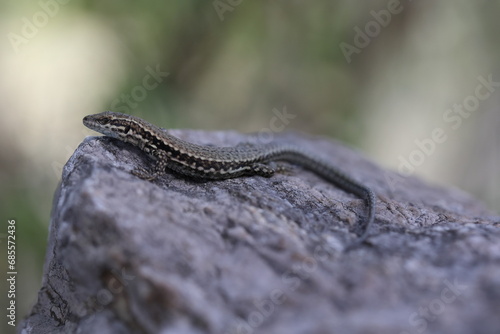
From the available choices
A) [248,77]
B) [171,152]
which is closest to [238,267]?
[171,152]

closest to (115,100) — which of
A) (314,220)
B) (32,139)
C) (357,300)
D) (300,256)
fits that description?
(32,139)

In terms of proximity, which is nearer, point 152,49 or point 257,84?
point 152,49

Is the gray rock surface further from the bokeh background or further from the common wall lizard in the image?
the bokeh background

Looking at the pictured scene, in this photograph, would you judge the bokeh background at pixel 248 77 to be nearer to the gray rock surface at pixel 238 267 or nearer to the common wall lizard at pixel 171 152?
the common wall lizard at pixel 171 152

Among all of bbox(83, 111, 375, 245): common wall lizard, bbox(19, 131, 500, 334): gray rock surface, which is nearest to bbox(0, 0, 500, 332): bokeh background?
bbox(83, 111, 375, 245): common wall lizard

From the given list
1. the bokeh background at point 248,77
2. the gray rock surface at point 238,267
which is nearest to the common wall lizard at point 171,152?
the gray rock surface at point 238,267

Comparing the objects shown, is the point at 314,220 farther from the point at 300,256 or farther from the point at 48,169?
the point at 48,169
